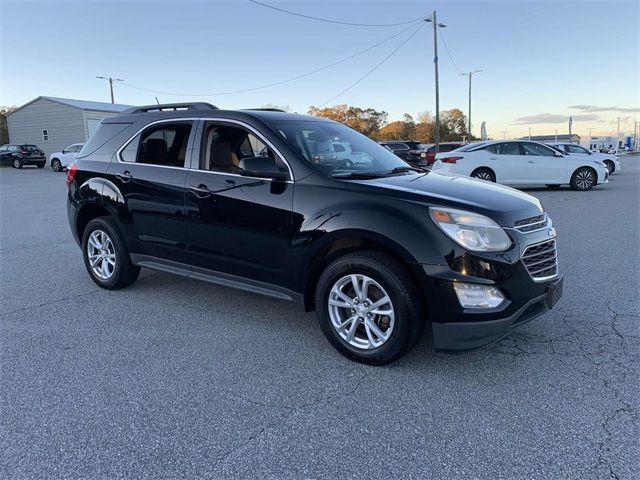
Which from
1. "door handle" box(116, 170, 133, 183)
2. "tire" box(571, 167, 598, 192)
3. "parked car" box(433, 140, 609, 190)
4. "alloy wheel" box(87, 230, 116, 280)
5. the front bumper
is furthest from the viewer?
"tire" box(571, 167, 598, 192)

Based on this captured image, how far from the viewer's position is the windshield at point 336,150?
400 cm

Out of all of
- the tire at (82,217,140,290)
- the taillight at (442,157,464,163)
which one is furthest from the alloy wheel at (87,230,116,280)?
the taillight at (442,157,464,163)

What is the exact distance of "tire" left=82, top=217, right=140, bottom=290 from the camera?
5094mm

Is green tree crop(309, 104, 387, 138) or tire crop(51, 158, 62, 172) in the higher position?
green tree crop(309, 104, 387, 138)

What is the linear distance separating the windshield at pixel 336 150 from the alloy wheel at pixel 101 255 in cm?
237

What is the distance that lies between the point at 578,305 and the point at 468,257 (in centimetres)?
215

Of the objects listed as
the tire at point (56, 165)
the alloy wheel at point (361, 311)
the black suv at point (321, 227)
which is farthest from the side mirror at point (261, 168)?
the tire at point (56, 165)

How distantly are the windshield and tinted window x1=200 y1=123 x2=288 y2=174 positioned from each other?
36 centimetres

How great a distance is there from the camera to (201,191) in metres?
4.28

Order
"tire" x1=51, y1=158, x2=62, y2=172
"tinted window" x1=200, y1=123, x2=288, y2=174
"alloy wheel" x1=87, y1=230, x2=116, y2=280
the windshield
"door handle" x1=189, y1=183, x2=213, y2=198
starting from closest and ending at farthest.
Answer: the windshield → "door handle" x1=189, y1=183, x2=213, y2=198 → "tinted window" x1=200, y1=123, x2=288, y2=174 → "alloy wheel" x1=87, y1=230, x2=116, y2=280 → "tire" x1=51, y1=158, x2=62, y2=172

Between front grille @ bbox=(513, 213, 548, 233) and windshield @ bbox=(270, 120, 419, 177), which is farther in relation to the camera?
windshield @ bbox=(270, 120, 419, 177)

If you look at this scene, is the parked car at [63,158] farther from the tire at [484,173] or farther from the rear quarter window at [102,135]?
the rear quarter window at [102,135]

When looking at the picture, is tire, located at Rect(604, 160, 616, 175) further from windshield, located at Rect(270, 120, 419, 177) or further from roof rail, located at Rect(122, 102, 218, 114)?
roof rail, located at Rect(122, 102, 218, 114)

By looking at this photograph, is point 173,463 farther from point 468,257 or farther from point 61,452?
point 468,257
